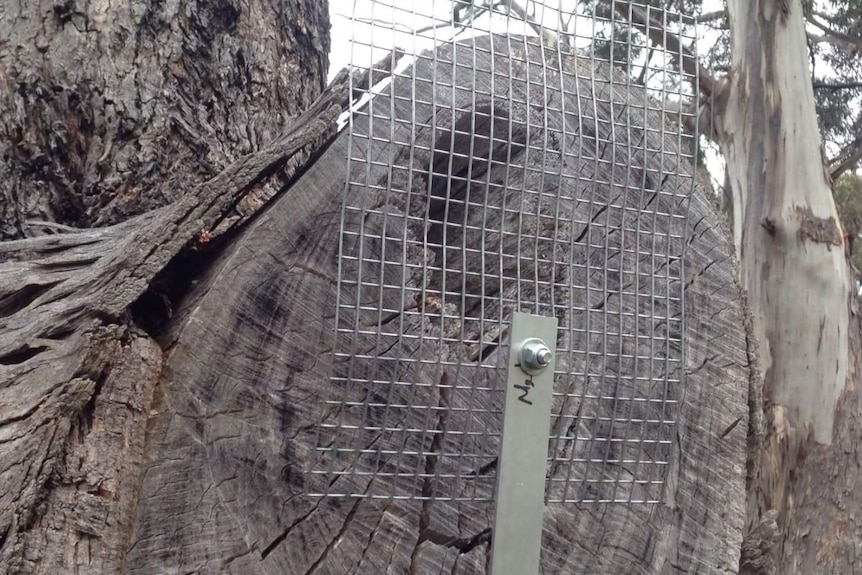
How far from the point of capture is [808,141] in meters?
3.45

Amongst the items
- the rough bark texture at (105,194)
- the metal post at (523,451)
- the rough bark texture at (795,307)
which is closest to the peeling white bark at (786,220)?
the rough bark texture at (795,307)

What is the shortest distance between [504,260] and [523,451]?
316 millimetres

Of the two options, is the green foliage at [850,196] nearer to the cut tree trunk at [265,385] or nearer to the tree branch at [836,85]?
the tree branch at [836,85]

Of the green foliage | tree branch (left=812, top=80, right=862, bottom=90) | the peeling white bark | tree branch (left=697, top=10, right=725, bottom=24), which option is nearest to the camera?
the peeling white bark

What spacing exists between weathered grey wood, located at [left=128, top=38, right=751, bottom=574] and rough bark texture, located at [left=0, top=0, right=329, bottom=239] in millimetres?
379

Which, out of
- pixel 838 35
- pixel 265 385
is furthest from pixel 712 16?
pixel 265 385

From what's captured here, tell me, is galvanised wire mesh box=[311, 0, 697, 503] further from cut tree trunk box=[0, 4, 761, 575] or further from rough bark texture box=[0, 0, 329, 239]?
rough bark texture box=[0, 0, 329, 239]

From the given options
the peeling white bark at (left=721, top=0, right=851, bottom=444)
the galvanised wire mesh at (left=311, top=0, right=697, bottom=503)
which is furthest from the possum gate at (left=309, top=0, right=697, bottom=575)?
the peeling white bark at (left=721, top=0, right=851, bottom=444)

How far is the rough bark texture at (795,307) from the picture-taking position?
116 inches

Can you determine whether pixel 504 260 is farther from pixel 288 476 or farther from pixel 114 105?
pixel 114 105

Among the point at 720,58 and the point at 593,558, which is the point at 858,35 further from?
the point at 593,558

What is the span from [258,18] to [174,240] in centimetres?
67

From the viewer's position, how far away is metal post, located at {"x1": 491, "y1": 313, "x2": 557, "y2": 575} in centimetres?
88

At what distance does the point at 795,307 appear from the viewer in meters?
3.20
